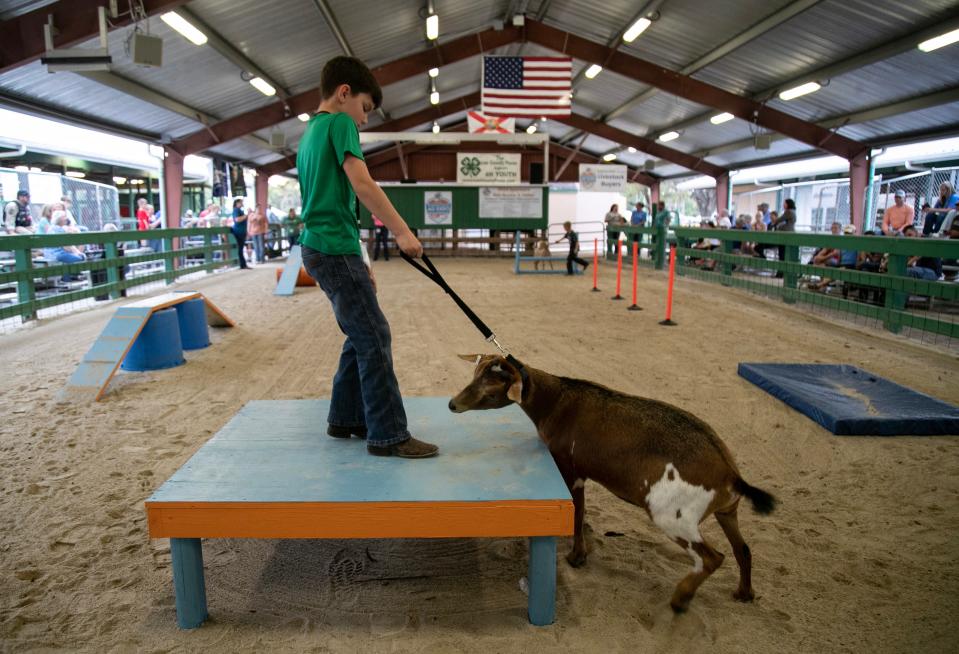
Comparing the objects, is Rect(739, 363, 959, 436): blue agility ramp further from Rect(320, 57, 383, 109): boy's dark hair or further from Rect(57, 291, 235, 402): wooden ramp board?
Rect(57, 291, 235, 402): wooden ramp board

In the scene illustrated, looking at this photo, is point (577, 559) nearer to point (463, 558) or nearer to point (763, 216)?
point (463, 558)

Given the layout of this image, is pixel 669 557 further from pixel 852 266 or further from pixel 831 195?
pixel 831 195

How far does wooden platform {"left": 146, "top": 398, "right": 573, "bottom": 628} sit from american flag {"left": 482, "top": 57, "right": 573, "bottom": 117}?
13.9 metres

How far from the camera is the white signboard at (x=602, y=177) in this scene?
25.5m

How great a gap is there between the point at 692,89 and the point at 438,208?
30.2ft

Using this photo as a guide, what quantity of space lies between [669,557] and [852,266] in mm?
9951

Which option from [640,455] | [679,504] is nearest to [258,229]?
[640,455]

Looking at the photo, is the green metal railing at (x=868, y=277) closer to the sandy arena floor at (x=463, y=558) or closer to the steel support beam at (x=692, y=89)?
the sandy arena floor at (x=463, y=558)

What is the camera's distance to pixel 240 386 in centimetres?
576

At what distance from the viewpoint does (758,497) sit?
7.86 feet

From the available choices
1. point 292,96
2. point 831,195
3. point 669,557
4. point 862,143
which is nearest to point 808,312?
point 669,557

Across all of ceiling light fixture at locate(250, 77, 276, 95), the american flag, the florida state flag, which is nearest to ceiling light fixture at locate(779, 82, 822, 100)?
the american flag

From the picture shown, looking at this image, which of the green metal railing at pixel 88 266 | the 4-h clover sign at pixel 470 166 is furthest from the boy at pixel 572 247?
the green metal railing at pixel 88 266

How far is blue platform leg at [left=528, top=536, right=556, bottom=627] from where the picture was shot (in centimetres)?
239
